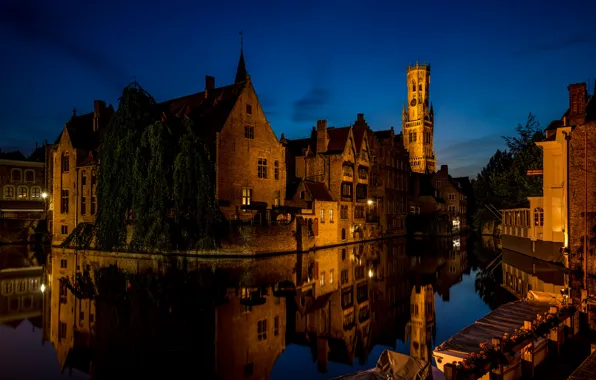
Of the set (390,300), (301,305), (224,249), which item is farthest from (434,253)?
(301,305)

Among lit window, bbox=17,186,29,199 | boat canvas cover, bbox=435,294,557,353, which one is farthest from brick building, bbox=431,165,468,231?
lit window, bbox=17,186,29,199

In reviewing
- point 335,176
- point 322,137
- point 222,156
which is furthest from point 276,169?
point 222,156

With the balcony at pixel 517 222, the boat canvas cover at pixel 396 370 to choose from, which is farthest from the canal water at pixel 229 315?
the balcony at pixel 517 222

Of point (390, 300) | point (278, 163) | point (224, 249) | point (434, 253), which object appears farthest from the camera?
point (278, 163)

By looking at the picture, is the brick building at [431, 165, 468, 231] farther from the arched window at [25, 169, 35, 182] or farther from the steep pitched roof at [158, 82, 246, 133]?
the arched window at [25, 169, 35, 182]

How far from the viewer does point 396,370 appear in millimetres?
8758

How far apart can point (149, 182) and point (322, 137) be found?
79.2ft

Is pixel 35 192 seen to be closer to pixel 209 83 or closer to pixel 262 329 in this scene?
pixel 209 83

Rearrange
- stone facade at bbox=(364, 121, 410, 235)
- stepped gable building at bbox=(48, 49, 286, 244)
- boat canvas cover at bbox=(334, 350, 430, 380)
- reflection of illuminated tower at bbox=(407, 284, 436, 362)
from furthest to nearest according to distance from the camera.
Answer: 1. stone facade at bbox=(364, 121, 410, 235)
2. stepped gable building at bbox=(48, 49, 286, 244)
3. reflection of illuminated tower at bbox=(407, 284, 436, 362)
4. boat canvas cover at bbox=(334, 350, 430, 380)

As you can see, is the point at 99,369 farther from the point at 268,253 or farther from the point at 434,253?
the point at 434,253

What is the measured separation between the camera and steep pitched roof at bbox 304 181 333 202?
147 feet

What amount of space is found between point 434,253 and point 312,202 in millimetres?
12377

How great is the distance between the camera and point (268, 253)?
36625 millimetres

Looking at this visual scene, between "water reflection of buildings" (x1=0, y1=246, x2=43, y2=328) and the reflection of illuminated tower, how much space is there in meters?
13.5
